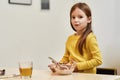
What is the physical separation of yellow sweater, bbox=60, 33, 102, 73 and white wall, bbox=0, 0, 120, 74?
79cm

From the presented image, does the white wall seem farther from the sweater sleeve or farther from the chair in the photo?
the sweater sleeve

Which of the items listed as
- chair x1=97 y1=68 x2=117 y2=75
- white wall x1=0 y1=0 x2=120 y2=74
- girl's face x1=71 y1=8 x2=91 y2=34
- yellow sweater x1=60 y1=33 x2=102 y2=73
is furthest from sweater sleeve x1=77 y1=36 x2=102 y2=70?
white wall x1=0 y1=0 x2=120 y2=74

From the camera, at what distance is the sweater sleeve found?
1.73 m

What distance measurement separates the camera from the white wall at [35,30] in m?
2.53

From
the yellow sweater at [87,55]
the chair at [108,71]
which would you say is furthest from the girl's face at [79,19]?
the chair at [108,71]

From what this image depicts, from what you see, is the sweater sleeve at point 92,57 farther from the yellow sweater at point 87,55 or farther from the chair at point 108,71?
the chair at point 108,71

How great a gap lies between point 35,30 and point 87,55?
1.07 m

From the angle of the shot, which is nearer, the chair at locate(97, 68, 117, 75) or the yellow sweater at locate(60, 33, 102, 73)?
the yellow sweater at locate(60, 33, 102, 73)

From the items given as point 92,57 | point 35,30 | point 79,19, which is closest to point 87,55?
point 92,57

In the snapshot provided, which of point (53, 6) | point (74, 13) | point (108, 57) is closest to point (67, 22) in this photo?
point (53, 6)

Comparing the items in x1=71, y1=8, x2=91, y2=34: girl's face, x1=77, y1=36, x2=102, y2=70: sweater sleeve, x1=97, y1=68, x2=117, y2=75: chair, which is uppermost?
x1=71, y1=8, x2=91, y2=34: girl's face

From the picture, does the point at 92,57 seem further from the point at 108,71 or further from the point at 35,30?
the point at 35,30

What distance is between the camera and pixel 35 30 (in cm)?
280

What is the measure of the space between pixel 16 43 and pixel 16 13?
0.96 feet
